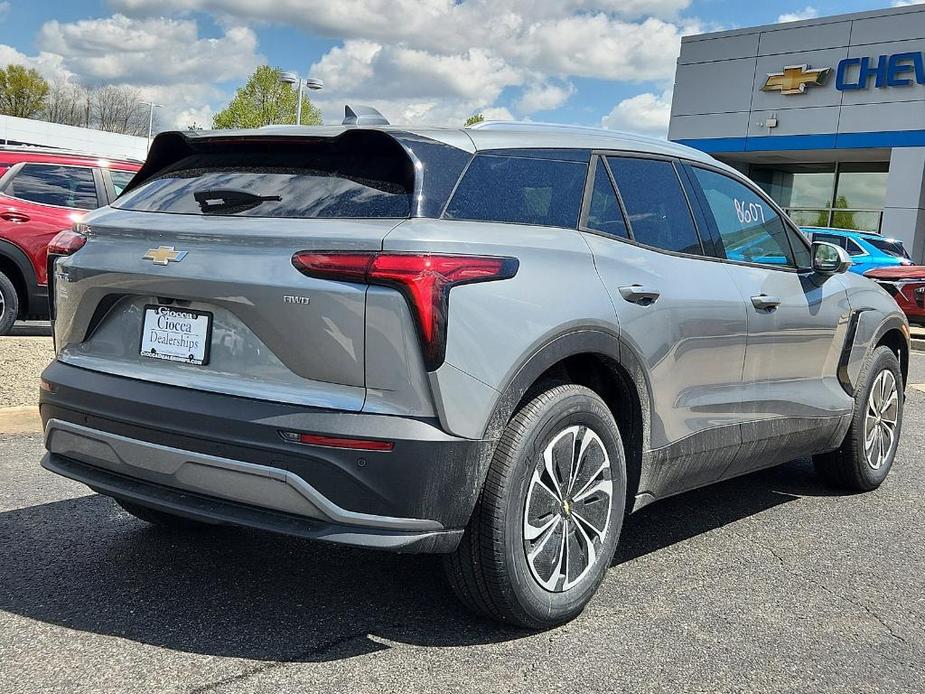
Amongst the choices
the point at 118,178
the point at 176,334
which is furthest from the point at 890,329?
the point at 118,178

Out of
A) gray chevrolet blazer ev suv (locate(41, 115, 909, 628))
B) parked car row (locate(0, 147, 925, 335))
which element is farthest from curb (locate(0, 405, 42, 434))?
parked car row (locate(0, 147, 925, 335))

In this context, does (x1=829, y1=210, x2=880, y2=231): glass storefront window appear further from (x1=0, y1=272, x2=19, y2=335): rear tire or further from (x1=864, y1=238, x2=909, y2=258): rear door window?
(x1=0, y1=272, x2=19, y2=335): rear tire

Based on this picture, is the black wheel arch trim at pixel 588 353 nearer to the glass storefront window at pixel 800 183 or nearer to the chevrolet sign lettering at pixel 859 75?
the chevrolet sign lettering at pixel 859 75

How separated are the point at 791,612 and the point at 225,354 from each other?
2.21m

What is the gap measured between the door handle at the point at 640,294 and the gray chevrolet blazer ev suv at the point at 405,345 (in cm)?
1

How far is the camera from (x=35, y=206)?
9.84 metres

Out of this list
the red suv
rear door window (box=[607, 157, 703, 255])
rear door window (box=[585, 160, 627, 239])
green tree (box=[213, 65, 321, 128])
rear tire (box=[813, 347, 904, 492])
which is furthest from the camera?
green tree (box=[213, 65, 321, 128])

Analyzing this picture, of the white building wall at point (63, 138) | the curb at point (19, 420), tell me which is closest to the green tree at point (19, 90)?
the white building wall at point (63, 138)

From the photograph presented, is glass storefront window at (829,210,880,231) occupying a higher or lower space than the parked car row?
higher

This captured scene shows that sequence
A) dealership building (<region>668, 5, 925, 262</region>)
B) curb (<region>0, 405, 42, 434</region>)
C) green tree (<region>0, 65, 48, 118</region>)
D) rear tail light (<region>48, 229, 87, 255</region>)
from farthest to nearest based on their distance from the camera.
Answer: green tree (<region>0, 65, 48, 118</region>), dealership building (<region>668, 5, 925, 262</region>), curb (<region>0, 405, 42, 434</region>), rear tail light (<region>48, 229, 87, 255</region>)

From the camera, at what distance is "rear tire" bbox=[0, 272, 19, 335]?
946 centimetres

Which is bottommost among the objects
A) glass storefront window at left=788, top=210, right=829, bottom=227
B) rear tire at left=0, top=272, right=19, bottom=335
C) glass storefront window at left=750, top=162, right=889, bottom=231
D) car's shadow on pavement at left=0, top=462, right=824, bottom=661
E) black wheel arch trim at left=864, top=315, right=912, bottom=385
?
car's shadow on pavement at left=0, top=462, right=824, bottom=661

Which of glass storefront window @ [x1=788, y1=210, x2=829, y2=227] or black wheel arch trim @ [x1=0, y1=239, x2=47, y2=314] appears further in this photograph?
glass storefront window @ [x1=788, y1=210, x2=829, y2=227]

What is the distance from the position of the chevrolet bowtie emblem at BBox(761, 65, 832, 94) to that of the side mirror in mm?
25797
